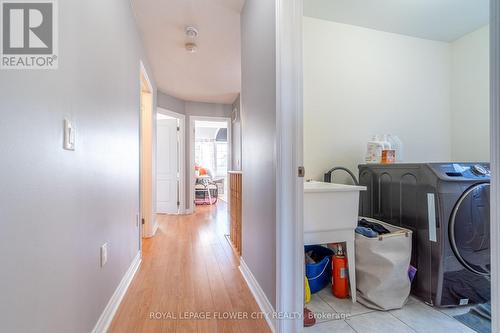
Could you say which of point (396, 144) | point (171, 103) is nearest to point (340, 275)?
point (396, 144)

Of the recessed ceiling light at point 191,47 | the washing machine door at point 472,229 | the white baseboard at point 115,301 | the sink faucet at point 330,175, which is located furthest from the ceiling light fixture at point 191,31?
the washing machine door at point 472,229

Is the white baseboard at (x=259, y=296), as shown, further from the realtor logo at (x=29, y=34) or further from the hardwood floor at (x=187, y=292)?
the realtor logo at (x=29, y=34)

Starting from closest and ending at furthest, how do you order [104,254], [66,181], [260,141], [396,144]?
[66,181] → [104,254] → [260,141] → [396,144]

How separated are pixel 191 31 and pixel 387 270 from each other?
8.82 feet

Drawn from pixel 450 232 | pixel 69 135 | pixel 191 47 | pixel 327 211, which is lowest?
pixel 450 232

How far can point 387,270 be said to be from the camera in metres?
1.53

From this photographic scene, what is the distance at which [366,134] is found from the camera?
2.29m

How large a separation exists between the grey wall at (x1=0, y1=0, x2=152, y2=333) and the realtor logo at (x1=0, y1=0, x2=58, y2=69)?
0.11 ft

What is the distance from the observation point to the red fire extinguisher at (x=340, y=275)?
169 centimetres

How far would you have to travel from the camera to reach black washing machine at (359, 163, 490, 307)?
4.89ft

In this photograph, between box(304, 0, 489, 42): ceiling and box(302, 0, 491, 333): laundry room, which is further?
box(304, 0, 489, 42): ceiling

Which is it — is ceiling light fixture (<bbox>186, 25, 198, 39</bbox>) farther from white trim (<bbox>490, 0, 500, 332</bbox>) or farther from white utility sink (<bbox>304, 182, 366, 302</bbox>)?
white trim (<bbox>490, 0, 500, 332</bbox>)

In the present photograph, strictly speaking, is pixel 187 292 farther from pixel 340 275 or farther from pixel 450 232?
pixel 450 232

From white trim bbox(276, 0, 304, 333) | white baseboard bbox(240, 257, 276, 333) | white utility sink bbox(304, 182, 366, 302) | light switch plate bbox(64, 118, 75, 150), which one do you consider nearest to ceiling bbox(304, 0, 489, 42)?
white trim bbox(276, 0, 304, 333)
